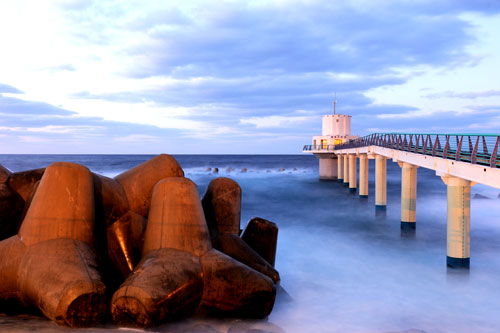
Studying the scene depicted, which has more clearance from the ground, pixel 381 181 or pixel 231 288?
pixel 381 181

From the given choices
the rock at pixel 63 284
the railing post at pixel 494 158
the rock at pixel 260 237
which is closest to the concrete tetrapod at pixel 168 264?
the rock at pixel 63 284

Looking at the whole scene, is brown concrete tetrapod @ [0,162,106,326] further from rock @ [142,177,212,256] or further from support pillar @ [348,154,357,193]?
support pillar @ [348,154,357,193]

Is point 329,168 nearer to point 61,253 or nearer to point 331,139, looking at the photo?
point 331,139

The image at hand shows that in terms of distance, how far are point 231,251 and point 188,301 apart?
2.58m

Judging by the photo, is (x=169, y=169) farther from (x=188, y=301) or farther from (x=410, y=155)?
(x=410, y=155)

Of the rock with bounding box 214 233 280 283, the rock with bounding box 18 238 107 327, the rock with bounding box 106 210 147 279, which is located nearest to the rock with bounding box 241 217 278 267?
the rock with bounding box 214 233 280 283

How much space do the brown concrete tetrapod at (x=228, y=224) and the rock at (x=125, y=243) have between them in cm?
196

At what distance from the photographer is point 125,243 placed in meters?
8.46

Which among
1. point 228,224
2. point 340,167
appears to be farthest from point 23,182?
point 340,167

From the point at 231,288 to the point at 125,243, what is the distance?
242cm

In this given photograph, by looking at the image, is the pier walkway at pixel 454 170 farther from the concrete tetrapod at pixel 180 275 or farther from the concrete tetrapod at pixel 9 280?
the concrete tetrapod at pixel 9 280

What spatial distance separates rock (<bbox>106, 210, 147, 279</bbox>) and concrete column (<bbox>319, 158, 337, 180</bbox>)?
1923 inches

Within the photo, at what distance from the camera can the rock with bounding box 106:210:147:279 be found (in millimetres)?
8312

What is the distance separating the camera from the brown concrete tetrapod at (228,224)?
9844mm
